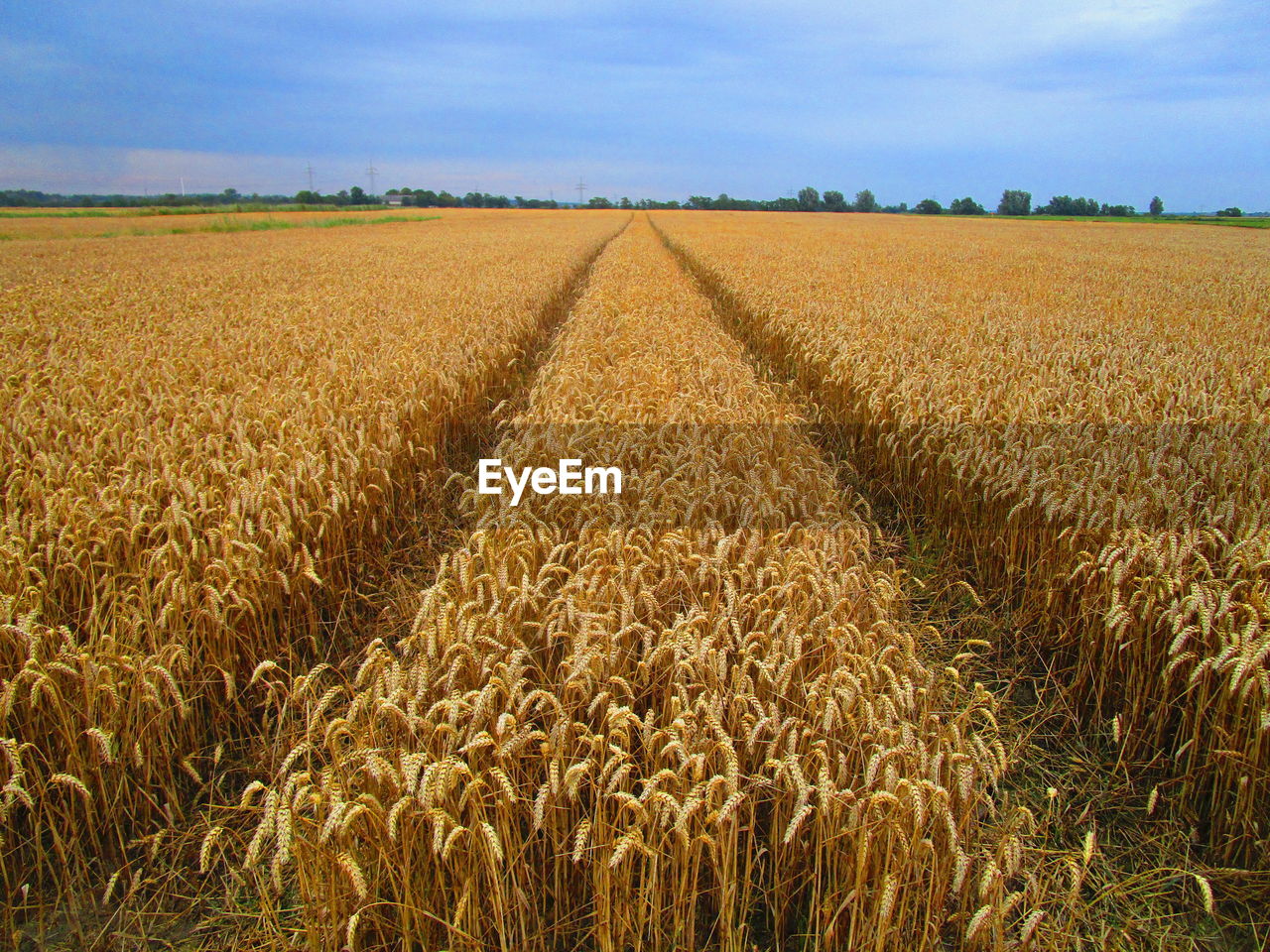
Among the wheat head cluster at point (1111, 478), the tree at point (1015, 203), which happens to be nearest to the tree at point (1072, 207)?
the tree at point (1015, 203)

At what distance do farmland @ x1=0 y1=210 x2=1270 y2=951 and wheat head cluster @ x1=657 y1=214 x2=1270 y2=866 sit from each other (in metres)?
0.03

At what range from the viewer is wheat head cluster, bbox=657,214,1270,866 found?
2562 millimetres

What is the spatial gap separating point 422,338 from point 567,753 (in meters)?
6.02

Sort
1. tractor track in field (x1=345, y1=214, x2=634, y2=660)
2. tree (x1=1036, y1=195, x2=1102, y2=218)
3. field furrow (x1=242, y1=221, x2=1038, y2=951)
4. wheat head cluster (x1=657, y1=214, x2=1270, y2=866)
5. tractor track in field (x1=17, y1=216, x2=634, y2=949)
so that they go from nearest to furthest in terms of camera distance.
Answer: field furrow (x1=242, y1=221, x2=1038, y2=951) → tractor track in field (x1=17, y1=216, x2=634, y2=949) → wheat head cluster (x1=657, y1=214, x2=1270, y2=866) → tractor track in field (x1=345, y1=214, x2=634, y2=660) → tree (x1=1036, y1=195, x2=1102, y2=218)

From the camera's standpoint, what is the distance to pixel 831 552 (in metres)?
3.05

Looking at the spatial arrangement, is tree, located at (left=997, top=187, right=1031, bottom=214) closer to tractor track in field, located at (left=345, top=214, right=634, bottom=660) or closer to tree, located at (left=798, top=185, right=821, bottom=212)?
tree, located at (left=798, top=185, right=821, bottom=212)

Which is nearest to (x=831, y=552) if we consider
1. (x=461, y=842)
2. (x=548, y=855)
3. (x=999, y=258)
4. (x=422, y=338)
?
(x=548, y=855)

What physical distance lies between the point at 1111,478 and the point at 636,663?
2.75 meters

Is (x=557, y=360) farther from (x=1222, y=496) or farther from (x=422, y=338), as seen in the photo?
(x=1222, y=496)

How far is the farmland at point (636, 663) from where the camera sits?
6.12 feet

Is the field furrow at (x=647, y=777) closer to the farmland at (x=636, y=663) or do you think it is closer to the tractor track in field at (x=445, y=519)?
the farmland at (x=636, y=663)

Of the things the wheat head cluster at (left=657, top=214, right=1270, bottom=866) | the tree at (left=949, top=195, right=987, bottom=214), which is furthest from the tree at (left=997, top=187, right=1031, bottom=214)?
the wheat head cluster at (left=657, top=214, right=1270, bottom=866)

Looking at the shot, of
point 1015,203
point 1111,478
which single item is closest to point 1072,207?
point 1015,203

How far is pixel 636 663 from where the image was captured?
8.21ft
